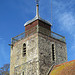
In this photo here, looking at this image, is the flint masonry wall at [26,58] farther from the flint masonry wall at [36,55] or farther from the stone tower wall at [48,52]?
the stone tower wall at [48,52]

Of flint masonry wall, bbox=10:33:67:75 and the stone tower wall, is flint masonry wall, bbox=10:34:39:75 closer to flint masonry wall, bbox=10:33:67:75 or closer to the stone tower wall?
flint masonry wall, bbox=10:33:67:75

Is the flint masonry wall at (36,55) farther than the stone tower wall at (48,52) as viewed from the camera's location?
No

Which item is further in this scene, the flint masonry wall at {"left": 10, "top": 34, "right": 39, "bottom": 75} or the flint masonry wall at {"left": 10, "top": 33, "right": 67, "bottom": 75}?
the flint masonry wall at {"left": 10, "top": 34, "right": 39, "bottom": 75}

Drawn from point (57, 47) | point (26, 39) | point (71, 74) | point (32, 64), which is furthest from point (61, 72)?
point (26, 39)

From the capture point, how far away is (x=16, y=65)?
25.6 meters

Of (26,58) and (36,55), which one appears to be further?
(26,58)

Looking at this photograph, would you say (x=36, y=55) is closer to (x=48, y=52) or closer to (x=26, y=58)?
(x=26, y=58)

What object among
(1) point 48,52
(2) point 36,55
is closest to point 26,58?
(2) point 36,55

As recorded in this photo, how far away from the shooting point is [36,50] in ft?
76.4

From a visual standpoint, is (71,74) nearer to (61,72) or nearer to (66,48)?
(61,72)

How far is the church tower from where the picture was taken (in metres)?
23.1

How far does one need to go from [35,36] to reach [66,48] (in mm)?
5894

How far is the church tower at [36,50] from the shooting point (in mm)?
23062

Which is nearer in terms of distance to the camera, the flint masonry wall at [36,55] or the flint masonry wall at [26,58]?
the flint masonry wall at [36,55]
